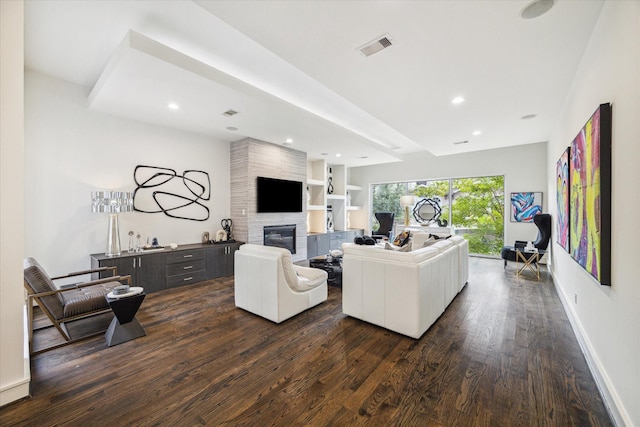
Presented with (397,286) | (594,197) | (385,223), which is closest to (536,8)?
(594,197)

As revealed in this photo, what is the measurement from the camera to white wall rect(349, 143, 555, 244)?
20.6ft

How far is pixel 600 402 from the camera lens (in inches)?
70.5

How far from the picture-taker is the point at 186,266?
461cm

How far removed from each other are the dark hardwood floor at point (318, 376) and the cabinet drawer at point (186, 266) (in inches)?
51.8

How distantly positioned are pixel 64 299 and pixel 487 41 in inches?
192

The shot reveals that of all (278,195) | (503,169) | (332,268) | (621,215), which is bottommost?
(332,268)

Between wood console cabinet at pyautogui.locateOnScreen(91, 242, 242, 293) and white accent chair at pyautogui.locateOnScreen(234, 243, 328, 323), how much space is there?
167cm

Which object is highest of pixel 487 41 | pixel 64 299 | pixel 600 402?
pixel 487 41

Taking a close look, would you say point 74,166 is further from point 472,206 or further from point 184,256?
point 472,206

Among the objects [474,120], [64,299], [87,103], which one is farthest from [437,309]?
[87,103]

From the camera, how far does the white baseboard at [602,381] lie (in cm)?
157

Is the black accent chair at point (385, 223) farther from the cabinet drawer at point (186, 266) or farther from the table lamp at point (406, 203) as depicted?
the cabinet drawer at point (186, 266)

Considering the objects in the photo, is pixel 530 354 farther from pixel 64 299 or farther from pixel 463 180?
pixel 463 180

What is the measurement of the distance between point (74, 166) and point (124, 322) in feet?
8.72
